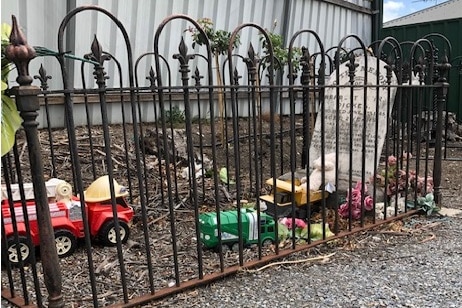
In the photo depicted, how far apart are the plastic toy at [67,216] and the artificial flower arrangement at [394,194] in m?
1.72

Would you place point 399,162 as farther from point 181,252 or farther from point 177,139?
point 177,139

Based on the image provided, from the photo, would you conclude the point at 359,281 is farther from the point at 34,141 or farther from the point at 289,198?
the point at 34,141

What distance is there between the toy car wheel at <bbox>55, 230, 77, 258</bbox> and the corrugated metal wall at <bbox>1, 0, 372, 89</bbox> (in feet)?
9.34

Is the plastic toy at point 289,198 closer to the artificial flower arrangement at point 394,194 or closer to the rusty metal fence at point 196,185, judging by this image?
the rusty metal fence at point 196,185

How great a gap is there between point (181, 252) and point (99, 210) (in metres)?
0.62

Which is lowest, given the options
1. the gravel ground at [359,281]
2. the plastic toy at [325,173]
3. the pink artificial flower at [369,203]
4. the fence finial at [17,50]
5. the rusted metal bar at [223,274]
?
the gravel ground at [359,281]

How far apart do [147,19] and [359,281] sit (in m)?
→ 4.88

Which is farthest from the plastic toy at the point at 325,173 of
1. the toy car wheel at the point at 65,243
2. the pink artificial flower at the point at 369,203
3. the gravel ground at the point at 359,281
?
the toy car wheel at the point at 65,243

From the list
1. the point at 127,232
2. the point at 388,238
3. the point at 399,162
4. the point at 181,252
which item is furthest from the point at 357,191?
the point at 127,232

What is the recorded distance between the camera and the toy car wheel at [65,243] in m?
3.02

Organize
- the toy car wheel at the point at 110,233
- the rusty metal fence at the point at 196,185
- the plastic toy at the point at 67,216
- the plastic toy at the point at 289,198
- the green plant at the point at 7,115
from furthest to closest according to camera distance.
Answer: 1. the plastic toy at the point at 289,198
2. the toy car wheel at the point at 110,233
3. the plastic toy at the point at 67,216
4. the rusty metal fence at the point at 196,185
5. the green plant at the point at 7,115

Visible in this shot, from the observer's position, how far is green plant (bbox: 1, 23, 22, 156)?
1.59 m

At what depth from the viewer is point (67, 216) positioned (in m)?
3.10

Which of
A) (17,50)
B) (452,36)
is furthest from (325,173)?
(452,36)
